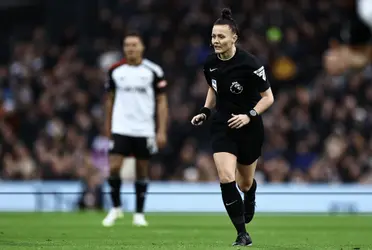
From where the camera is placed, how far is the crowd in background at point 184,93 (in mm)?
21578

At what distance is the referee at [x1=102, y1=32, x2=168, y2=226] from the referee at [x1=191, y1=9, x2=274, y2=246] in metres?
3.71

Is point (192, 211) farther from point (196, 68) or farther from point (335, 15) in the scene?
point (335, 15)

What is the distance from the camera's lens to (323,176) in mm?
20969

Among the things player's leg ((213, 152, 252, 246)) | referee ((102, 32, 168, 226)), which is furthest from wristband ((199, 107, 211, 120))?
referee ((102, 32, 168, 226))

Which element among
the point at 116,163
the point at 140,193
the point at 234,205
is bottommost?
the point at 140,193

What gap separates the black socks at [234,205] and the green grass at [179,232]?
268mm

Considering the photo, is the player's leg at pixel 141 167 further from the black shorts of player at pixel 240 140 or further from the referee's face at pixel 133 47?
the black shorts of player at pixel 240 140

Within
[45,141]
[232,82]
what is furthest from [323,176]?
[232,82]

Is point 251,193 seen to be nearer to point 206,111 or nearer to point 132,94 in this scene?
point 206,111

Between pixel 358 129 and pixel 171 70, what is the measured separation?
208 inches

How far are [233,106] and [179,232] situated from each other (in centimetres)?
296

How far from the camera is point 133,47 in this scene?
14.6 meters

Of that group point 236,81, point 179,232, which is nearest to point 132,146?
point 179,232

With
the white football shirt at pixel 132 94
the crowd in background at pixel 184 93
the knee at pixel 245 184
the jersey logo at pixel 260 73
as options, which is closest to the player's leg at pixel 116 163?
the white football shirt at pixel 132 94
